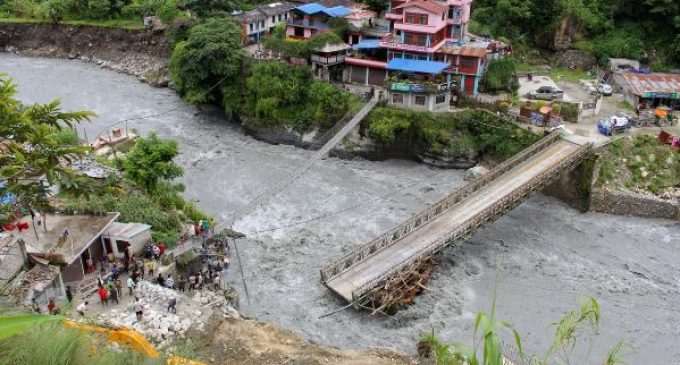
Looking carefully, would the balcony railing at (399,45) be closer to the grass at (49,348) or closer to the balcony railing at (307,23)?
the balcony railing at (307,23)

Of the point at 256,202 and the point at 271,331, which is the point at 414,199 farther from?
the point at 271,331

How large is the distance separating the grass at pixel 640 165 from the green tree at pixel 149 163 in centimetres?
2094

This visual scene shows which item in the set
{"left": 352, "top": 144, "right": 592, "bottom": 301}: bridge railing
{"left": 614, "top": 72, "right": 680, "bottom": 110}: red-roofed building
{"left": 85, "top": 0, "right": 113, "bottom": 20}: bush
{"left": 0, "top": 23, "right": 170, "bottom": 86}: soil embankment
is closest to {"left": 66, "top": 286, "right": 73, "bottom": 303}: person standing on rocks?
{"left": 352, "top": 144, "right": 592, "bottom": 301}: bridge railing

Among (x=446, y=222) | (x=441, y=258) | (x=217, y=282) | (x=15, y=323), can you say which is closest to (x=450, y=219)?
(x=446, y=222)

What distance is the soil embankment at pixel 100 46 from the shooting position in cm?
5203

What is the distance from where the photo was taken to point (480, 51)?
37188mm

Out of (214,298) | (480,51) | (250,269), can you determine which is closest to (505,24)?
(480,51)

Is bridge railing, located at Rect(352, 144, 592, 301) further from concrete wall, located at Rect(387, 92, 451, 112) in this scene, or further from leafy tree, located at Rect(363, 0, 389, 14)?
leafy tree, located at Rect(363, 0, 389, 14)

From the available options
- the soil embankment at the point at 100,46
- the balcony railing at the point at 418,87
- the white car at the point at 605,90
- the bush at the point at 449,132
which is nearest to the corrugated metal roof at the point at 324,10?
the balcony railing at the point at 418,87

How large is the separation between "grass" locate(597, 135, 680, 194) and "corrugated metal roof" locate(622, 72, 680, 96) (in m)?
5.02

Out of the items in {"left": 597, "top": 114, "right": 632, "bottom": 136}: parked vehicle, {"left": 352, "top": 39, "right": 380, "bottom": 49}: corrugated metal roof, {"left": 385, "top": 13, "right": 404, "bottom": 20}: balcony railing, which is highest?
{"left": 385, "top": 13, "right": 404, "bottom": 20}: balcony railing

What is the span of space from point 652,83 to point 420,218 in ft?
65.5

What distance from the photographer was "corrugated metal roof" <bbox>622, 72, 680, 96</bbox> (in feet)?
119

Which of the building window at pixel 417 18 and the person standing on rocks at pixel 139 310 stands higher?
the building window at pixel 417 18
